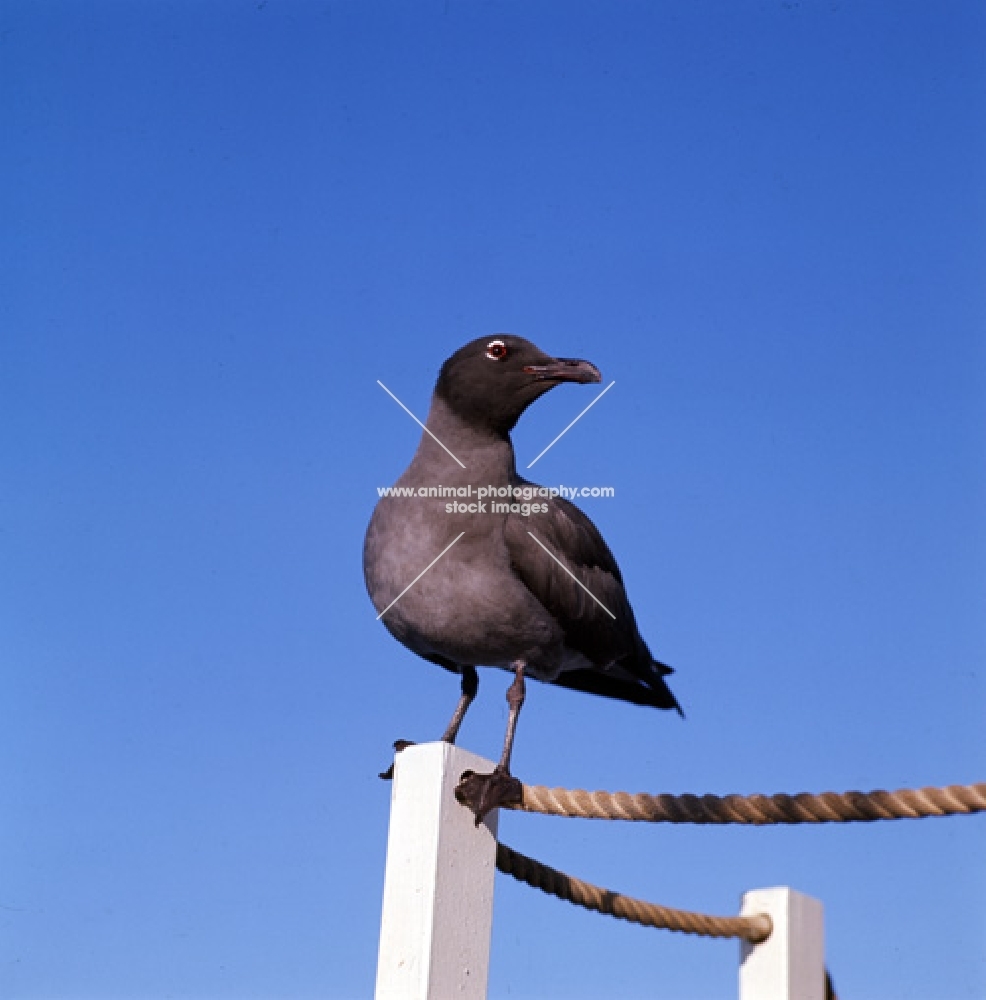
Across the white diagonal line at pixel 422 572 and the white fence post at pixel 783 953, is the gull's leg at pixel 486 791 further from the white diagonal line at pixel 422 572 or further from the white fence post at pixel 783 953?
the white diagonal line at pixel 422 572

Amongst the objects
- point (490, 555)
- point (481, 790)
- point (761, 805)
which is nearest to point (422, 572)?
→ point (490, 555)

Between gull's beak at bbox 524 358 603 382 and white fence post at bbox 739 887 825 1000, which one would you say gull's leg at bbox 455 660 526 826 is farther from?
gull's beak at bbox 524 358 603 382

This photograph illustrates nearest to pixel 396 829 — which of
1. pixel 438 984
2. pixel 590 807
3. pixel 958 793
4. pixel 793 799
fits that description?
pixel 438 984

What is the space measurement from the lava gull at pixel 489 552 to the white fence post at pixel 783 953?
3.82ft

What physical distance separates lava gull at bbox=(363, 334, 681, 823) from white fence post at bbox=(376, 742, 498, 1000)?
52.0 inches

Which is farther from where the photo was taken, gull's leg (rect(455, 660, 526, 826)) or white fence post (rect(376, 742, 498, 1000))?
gull's leg (rect(455, 660, 526, 826))

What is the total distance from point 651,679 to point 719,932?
2559 mm

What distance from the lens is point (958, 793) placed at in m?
3.48

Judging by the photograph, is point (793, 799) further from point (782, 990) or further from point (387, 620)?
point (387, 620)

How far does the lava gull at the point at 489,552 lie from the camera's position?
550cm

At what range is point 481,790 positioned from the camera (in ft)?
12.1

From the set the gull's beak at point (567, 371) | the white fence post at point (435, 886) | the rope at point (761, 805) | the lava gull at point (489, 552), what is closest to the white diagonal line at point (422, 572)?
the lava gull at point (489, 552)

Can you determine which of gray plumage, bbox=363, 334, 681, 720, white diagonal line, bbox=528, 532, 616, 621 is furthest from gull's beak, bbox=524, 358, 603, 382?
white diagonal line, bbox=528, 532, 616, 621

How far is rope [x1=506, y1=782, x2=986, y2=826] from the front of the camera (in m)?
3.51
